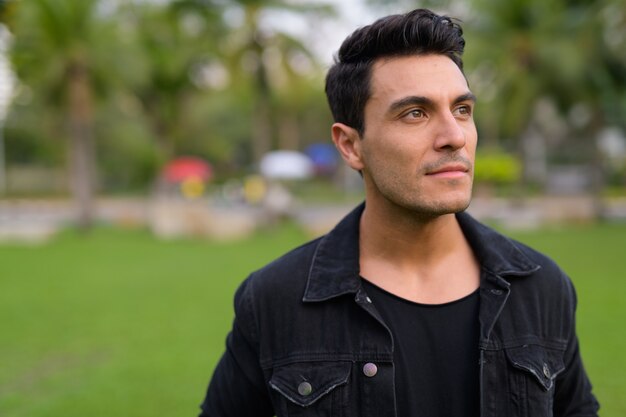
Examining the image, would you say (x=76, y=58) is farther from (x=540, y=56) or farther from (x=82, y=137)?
(x=540, y=56)

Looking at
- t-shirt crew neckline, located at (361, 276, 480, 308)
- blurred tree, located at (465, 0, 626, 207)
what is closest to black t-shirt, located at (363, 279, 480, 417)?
t-shirt crew neckline, located at (361, 276, 480, 308)

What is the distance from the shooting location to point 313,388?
189 cm

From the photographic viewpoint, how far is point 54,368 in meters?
6.89

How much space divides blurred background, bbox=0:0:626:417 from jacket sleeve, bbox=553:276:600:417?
1155 mm

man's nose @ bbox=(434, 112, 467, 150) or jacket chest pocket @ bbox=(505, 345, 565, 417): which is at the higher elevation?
man's nose @ bbox=(434, 112, 467, 150)

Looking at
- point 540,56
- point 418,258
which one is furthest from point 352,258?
point 540,56

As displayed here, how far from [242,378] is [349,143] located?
2.50 feet

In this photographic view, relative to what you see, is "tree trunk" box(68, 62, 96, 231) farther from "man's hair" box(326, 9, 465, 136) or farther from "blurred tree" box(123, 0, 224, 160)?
"man's hair" box(326, 9, 465, 136)

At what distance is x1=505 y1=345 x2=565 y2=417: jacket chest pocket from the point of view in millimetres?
1874

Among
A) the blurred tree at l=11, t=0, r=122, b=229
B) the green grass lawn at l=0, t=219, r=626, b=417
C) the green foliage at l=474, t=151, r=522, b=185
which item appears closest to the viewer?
the green grass lawn at l=0, t=219, r=626, b=417

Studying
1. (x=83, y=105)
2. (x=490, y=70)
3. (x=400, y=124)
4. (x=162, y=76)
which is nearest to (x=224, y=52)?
(x=83, y=105)

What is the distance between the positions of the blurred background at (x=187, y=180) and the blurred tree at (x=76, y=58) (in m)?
0.06

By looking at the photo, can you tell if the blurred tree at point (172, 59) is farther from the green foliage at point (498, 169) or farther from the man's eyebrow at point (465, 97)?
the man's eyebrow at point (465, 97)

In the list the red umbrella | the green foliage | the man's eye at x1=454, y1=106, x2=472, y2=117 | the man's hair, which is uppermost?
the red umbrella
